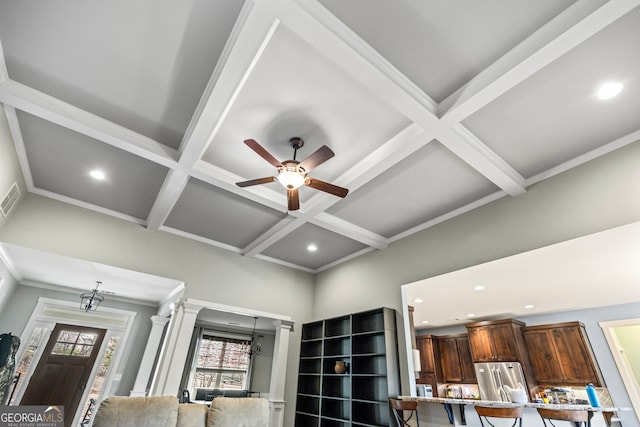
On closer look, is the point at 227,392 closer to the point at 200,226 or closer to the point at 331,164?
the point at 200,226

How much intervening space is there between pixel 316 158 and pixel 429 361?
7340 millimetres

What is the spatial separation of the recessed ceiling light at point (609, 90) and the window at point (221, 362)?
27.6 feet

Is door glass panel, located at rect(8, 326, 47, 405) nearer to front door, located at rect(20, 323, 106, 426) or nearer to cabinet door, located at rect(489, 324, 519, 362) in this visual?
front door, located at rect(20, 323, 106, 426)

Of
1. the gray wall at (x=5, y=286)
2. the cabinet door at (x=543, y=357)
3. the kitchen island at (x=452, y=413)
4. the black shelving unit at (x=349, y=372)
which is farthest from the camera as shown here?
the cabinet door at (x=543, y=357)

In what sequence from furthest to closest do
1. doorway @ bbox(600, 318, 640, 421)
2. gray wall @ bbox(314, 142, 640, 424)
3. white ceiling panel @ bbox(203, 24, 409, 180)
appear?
doorway @ bbox(600, 318, 640, 421) < gray wall @ bbox(314, 142, 640, 424) < white ceiling panel @ bbox(203, 24, 409, 180)

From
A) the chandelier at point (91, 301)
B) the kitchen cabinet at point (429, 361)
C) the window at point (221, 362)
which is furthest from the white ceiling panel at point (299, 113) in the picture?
the kitchen cabinet at point (429, 361)

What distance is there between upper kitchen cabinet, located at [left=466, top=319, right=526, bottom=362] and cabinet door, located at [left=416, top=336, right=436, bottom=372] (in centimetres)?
127

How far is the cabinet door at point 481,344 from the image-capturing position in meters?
6.55

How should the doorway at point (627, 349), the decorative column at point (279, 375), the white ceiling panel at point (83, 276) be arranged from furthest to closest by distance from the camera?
the doorway at point (627, 349) → the decorative column at point (279, 375) → the white ceiling panel at point (83, 276)

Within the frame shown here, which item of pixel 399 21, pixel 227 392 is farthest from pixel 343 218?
pixel 227 392

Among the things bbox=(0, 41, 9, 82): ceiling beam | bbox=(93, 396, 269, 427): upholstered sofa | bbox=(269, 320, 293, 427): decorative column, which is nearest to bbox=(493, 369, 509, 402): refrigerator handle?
bbox=(269, 320, 293, 427): decorative column

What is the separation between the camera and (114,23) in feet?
6.80

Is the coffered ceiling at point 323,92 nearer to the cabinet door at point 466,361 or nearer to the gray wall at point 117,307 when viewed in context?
the gray wall at point 117,307

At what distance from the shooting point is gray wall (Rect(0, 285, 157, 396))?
5363 millimetres
